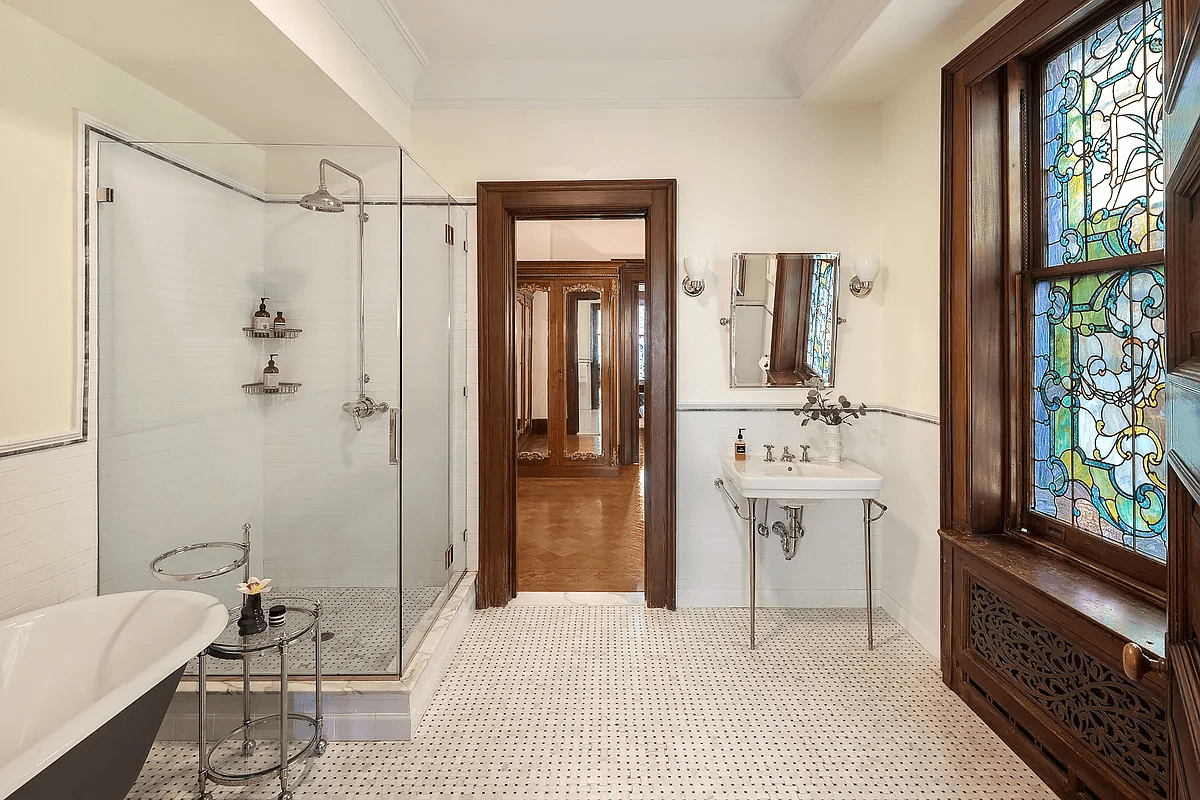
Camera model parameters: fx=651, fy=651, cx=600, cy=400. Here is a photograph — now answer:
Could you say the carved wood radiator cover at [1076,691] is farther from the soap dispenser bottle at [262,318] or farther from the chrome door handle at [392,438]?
the soap dispenser bottle at [262,318]

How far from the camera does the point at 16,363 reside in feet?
6.17

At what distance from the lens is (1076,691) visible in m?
1.85

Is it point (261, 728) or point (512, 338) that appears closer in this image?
point (261, 728)

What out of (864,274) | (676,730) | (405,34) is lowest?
(676,730)

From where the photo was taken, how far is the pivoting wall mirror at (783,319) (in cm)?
325

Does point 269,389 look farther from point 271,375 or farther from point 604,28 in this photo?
point 604,28

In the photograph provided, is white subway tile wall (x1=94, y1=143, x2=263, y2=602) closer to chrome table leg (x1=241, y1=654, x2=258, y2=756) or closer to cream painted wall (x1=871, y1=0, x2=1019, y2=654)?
Result: chrome table leg (x1=241, y1=654, x2=258, y2=756)

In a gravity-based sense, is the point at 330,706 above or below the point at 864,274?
below

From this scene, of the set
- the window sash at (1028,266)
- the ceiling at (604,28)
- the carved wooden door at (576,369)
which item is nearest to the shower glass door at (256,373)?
the ceiling at (604,28)

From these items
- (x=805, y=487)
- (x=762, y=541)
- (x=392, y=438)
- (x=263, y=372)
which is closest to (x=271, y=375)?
(x=263, y=372)

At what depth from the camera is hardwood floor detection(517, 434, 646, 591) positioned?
12.4 feet

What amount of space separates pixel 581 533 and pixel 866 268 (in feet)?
8.76

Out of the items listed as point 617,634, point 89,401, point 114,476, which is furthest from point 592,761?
point 89,401

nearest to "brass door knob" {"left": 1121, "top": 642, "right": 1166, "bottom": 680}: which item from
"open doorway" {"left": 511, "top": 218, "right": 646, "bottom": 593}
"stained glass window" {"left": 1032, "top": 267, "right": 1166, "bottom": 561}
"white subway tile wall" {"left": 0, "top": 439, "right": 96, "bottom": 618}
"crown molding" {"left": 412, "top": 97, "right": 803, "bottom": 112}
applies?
"stained glass window" {"left": 1032, "top": 267, "right": 1166, "bottom": 561}
